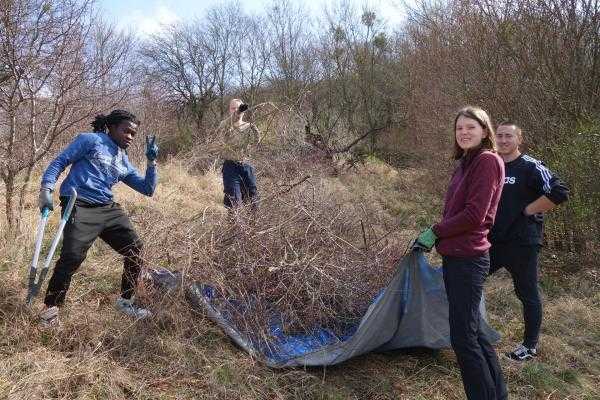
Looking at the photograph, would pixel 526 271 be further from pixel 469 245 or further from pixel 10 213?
pixel 10 213

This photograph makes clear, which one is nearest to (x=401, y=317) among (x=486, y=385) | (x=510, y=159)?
(x=486, y=385)

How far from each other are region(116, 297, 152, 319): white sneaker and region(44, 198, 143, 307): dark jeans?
0.21 feet

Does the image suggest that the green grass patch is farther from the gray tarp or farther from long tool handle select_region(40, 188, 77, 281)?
long tool handle select_region(40, 188, 77, 281)

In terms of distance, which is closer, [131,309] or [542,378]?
[542,378]

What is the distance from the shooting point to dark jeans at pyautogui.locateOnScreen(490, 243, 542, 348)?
3188 millimetres

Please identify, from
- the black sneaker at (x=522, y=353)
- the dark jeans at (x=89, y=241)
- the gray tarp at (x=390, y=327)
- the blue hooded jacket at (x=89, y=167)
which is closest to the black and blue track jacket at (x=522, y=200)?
the gray tarp at (x=390, y=327)

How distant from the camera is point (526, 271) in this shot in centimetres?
320

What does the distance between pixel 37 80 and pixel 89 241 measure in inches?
71.3

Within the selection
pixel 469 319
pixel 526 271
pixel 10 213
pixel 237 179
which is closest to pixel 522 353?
pixel 526 271

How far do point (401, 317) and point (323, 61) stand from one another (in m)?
15.9

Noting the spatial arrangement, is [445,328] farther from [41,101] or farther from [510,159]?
[41,101]

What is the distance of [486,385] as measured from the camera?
245cm

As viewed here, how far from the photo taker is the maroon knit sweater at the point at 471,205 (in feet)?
7.66

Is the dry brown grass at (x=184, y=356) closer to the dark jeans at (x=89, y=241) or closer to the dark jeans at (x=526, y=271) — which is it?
the dark jeans at (x=89, y=241)
